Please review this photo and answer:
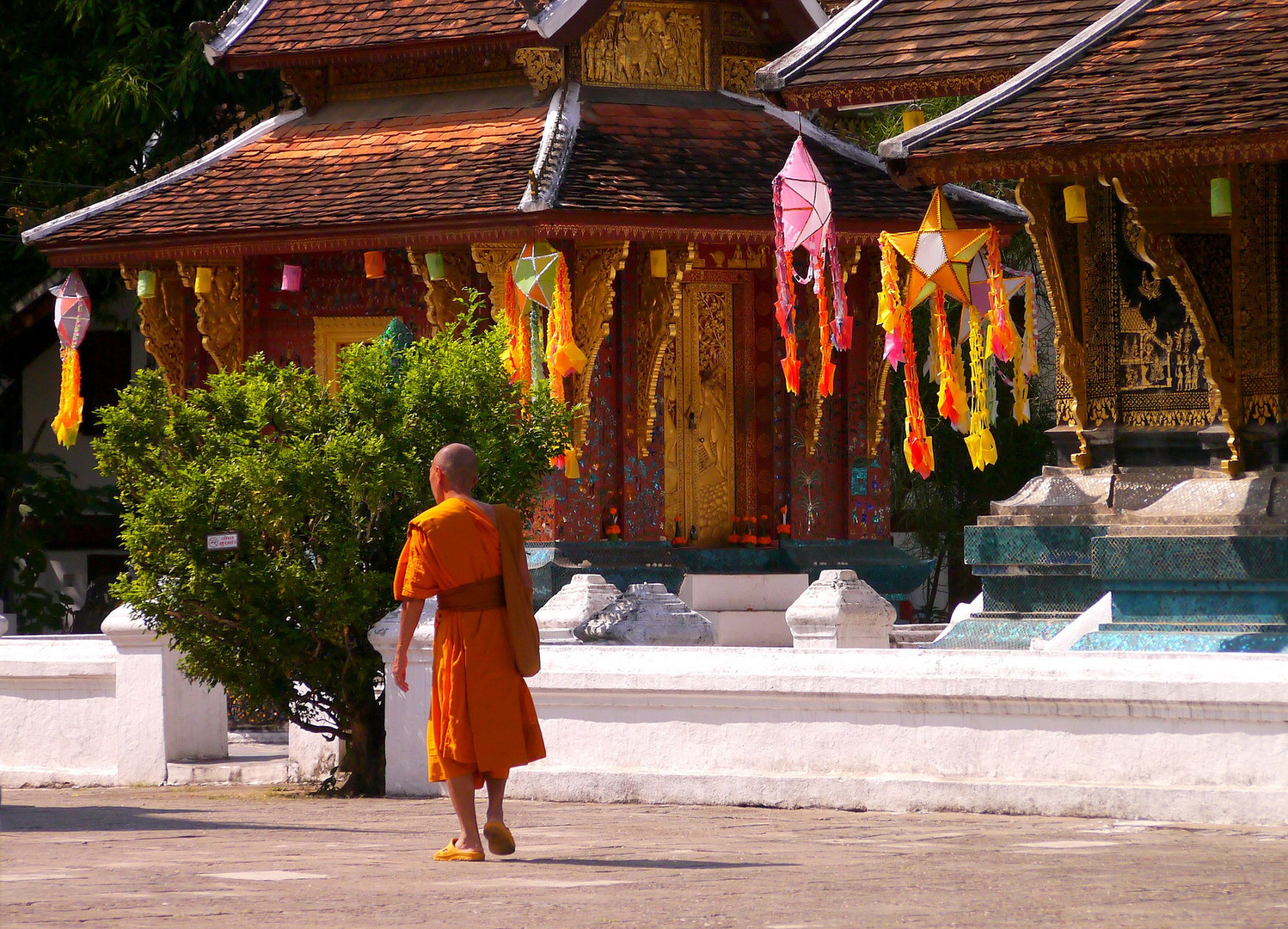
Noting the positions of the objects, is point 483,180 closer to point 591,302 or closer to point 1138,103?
point 591,302

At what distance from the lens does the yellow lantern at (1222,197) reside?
434 inches

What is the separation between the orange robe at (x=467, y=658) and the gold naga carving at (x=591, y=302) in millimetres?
7523

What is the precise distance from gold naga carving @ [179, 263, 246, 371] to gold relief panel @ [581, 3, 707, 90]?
11.0 ft

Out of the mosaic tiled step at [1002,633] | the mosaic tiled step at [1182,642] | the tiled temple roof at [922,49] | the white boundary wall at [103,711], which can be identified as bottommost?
the white boundary wall at [103,711]

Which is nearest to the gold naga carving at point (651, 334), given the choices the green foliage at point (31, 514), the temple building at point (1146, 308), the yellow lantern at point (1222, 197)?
the temple building at point (1146, 308)

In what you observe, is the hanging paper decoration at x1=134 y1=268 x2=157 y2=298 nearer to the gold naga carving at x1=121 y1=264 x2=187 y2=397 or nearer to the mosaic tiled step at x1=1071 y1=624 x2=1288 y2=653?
the gold naga carving at x1=121 y1=264 x2=187 y2=397

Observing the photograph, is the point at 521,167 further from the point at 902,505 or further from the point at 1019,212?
the point at 902,505

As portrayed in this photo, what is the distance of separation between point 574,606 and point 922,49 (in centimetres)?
405

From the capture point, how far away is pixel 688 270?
53.8 feet

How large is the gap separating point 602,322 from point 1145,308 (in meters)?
5.00

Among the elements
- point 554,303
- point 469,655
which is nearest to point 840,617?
point 554,303

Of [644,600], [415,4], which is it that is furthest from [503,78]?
[644,600]

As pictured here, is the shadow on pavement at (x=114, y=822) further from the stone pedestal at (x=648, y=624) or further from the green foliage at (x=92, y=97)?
the green foliage at (x=92, y=97)

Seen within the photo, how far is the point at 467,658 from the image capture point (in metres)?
8.19
